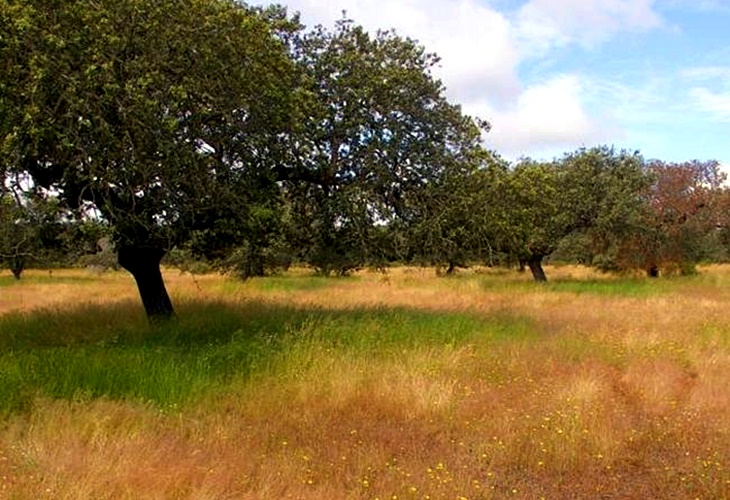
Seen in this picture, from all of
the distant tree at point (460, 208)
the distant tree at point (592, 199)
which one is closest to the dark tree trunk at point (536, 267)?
the distant tree at point (592, 199)

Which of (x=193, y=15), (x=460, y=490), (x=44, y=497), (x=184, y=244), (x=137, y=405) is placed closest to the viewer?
(x=44, y=497)

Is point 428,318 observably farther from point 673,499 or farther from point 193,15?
point 673,499

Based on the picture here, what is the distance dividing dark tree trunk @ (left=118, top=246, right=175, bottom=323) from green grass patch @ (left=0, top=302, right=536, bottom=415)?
450 millimetres

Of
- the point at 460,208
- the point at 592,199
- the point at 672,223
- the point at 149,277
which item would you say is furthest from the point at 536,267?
the point at 149,277

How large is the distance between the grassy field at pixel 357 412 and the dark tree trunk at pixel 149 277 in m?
1.31

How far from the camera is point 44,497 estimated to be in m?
4.34

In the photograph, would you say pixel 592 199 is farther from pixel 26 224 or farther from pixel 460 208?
pixel 26 224

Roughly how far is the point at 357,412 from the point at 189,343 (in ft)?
16.6

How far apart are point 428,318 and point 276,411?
312 inches

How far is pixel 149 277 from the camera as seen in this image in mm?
14234

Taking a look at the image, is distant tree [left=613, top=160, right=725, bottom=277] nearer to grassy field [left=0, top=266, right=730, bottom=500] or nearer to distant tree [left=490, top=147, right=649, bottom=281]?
distant tree [left=490, top=147, right=649, bottom=281]

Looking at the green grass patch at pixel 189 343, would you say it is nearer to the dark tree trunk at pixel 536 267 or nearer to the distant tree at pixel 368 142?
the distant tree at pixel 368 142

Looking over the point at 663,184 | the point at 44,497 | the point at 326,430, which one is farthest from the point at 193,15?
the point at 663,184

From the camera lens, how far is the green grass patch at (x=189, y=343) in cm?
774
